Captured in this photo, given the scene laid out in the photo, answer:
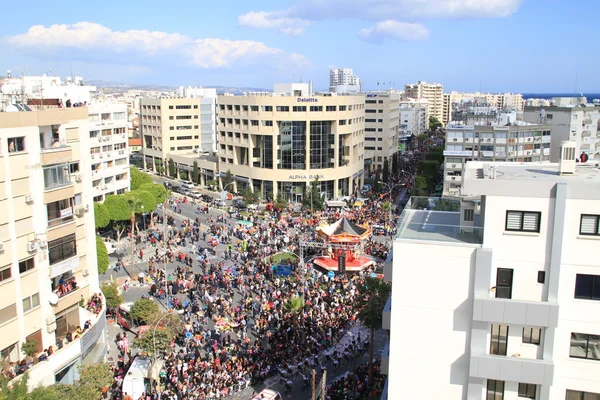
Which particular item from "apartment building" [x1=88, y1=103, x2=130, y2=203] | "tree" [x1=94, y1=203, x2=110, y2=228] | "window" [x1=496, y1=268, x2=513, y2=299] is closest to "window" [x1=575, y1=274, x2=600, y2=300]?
"window" [x1=496, y1=268, x2=513, y2=299]

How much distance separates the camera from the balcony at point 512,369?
46.8 feet

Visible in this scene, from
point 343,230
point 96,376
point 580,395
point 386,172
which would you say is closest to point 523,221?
point 580,395

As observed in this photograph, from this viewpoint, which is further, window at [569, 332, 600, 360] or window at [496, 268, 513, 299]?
window at [496, 268, 513, 299]

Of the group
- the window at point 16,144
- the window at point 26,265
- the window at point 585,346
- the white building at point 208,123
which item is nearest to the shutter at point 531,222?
the window at point 585,346

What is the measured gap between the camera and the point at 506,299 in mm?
14367

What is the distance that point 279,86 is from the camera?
84750mm

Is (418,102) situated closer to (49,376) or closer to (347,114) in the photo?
(347,114)

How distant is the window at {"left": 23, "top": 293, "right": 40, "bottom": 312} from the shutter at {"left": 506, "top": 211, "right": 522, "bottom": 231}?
20.4m

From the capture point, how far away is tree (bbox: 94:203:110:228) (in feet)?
165

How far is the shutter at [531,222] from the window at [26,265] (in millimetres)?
20446

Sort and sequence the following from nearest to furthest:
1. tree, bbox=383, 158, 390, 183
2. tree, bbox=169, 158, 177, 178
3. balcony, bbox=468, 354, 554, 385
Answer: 1. balcony, bbox=468, 354, 554, 385
2. tree, bbox=383, 158, 390, 183
3. tree, bbox=169, 158, 177, 178

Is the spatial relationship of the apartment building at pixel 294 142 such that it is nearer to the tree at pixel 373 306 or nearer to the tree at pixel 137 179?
the tree at pixel 137 179

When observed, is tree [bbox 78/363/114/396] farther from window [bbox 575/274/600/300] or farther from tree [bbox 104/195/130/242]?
tree [bbox 104/195/130/242]

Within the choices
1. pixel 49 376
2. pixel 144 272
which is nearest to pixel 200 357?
pixel 49 376
